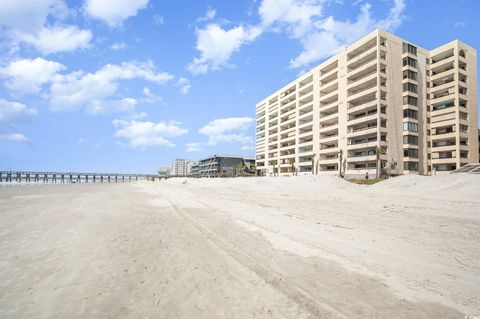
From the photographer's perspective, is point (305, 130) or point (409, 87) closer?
point (409, 87)

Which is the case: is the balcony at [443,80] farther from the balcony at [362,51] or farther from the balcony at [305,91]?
the balcony at [305,91]

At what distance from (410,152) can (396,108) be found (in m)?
9.88

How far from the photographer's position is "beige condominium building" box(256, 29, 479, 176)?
160 ft

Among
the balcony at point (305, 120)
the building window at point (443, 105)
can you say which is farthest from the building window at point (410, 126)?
the balcony at point (305, 120)

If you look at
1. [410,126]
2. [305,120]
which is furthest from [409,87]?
[305,120]

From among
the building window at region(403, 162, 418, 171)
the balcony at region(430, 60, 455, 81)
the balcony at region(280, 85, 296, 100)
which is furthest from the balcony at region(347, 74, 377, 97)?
the balcony at region(280, 85, 296, 100)

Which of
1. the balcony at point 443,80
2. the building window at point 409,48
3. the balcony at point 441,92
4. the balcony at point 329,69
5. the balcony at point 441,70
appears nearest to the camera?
the building window at point 409,48

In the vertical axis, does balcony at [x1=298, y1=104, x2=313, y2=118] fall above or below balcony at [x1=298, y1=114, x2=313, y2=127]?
above

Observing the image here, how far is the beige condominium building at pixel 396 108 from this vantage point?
48.8m

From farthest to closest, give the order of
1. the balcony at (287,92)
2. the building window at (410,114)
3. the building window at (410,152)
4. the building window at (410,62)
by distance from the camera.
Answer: the balcony at (287,92), the building window at (410,62), the building window at (410,114), the building window at (410,152)

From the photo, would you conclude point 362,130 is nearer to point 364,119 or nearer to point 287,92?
point 364,119

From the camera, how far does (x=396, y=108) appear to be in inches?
1957

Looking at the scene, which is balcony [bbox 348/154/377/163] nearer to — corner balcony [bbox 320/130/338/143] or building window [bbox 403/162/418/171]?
corner balcony [bbox 320/130/338/143]

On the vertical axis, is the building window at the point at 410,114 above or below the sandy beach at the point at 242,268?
above
